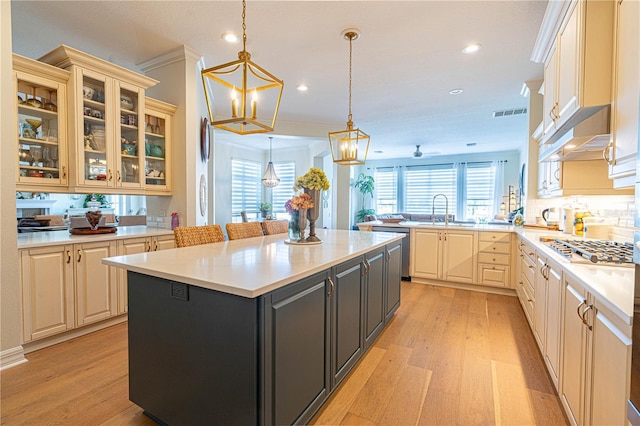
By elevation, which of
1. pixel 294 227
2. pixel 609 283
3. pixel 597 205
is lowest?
pixel 609 283

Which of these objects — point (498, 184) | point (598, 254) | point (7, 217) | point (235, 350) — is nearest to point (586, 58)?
point (598, 254)

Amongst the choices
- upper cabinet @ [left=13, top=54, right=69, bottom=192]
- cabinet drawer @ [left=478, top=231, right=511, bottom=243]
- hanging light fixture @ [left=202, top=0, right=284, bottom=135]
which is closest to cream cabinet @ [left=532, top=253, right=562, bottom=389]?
cabinet drawer @ [left=478, top=231, right=511, bottom=243]

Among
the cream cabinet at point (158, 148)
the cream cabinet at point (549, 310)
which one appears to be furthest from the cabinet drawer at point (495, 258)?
the cream cabinet at point (158, 148)

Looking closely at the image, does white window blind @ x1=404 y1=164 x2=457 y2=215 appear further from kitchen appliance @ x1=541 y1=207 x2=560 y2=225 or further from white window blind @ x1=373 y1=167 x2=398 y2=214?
kitchen appliance @ x1=541 y1=207 x2=560 y2=225

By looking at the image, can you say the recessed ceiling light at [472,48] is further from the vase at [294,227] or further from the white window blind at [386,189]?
the white window blind at [386,189]

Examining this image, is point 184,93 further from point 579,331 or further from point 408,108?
point 579,331

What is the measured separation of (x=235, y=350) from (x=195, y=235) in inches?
53.3

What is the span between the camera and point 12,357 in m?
2.15

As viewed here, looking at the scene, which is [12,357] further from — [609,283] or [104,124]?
[609,283]

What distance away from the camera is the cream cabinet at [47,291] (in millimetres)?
2254

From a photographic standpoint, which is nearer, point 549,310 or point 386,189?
point 549,310

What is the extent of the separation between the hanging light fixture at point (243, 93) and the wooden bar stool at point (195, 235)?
861mm

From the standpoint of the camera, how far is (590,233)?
2.55 metres

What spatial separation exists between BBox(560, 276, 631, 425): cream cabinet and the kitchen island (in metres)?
1.17
